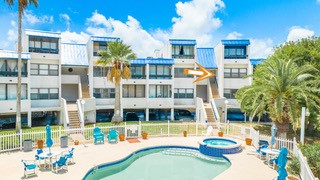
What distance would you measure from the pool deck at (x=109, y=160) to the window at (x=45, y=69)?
15.2 meters

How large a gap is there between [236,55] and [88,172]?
99.5 ft

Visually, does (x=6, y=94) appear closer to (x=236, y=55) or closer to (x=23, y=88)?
(x=23, y=88)

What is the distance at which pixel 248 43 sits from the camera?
36594 millimetres

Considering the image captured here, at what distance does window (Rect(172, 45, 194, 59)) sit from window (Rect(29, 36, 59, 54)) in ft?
57.1

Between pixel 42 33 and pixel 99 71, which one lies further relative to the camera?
pixel 99 71

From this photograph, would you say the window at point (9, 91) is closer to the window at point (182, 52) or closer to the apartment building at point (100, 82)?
the apartment building at point (100, 82)

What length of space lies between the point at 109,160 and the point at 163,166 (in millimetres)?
4057

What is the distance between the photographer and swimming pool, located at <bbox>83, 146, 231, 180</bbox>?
15.3 m

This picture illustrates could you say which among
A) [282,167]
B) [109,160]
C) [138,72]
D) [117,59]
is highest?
[117,59]

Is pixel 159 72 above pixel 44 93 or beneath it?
above

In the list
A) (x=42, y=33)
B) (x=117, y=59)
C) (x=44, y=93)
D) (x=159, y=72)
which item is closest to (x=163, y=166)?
(x=117, y=59)

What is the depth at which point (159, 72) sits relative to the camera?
35.6m

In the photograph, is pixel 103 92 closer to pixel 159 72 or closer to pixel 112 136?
pixel 159 72

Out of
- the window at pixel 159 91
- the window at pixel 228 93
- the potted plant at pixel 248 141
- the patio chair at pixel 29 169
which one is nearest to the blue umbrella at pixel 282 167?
the potted plant at pixel 248 141
